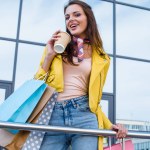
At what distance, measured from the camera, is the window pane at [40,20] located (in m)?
4.41

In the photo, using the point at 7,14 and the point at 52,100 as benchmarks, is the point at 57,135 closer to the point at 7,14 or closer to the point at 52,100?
the point at 52,100

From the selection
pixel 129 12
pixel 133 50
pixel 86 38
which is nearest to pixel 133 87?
pixel 133 50

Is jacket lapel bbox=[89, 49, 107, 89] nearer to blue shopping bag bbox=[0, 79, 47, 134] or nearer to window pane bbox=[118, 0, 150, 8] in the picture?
blue shopping bag bbox=[0, 79, 47, 134]

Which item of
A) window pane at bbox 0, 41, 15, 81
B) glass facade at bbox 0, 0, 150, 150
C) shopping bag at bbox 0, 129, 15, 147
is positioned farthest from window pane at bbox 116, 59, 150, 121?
A: shopping bag at bbox 0, 129, 15, 147

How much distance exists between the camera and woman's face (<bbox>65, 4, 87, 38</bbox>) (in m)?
1.63

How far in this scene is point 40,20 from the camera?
448cm

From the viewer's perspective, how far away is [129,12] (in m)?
5.14

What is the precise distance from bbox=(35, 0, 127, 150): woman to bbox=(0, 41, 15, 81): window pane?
2559mm

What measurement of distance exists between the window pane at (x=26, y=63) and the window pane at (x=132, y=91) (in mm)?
1176

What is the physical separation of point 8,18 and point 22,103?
315 cm

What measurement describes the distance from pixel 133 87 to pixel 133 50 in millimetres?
576

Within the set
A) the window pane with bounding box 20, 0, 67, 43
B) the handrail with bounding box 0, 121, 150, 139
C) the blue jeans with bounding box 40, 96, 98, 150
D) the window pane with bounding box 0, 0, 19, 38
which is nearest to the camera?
the handrail with bounding box 0, 121, 150, 139

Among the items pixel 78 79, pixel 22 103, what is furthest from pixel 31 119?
pixel 78 79

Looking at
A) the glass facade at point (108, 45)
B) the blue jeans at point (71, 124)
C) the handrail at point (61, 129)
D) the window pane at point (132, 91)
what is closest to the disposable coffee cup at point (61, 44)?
the blue jeans at point (71, 124)
